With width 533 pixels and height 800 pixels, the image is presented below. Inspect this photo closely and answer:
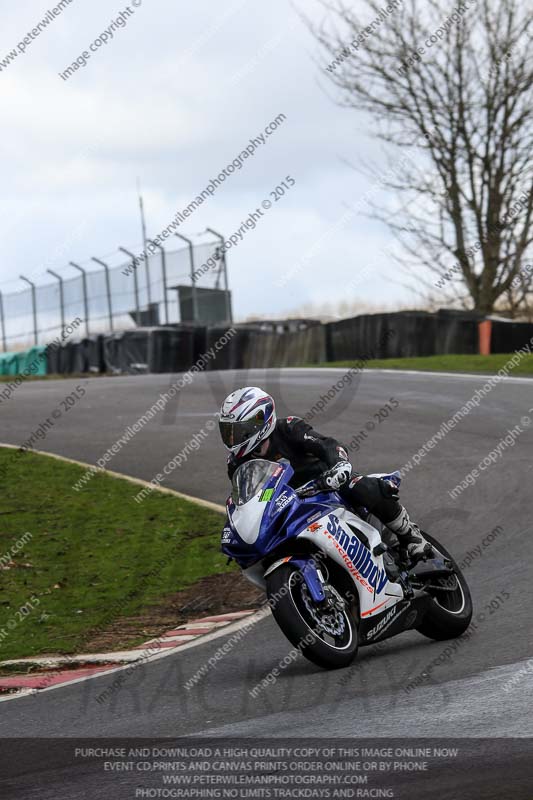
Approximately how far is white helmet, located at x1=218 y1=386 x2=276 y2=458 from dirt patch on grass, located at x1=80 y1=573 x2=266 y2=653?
7.21ft

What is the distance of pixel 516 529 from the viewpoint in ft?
34.4

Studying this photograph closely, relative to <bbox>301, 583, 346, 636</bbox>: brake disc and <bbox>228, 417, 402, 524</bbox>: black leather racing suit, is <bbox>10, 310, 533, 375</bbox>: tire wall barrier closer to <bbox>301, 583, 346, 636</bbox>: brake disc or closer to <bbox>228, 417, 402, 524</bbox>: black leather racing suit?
<bbox>228, 417, 402, 524</bbox>: black leather racing suit

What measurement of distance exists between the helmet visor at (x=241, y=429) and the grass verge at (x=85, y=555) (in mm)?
2322

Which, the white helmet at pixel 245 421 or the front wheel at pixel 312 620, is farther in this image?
the white helmet at pixel 245 421

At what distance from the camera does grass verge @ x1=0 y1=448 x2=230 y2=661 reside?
9250 millimetres

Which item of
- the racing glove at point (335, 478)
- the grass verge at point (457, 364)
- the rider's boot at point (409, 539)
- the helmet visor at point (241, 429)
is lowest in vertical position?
the grass verge at point (457, 364)

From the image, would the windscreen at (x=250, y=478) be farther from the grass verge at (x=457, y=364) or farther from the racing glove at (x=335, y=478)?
the grass verge at (x=457, y=364)

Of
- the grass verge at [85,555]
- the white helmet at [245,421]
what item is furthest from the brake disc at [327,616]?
the grass verge at [85,555]

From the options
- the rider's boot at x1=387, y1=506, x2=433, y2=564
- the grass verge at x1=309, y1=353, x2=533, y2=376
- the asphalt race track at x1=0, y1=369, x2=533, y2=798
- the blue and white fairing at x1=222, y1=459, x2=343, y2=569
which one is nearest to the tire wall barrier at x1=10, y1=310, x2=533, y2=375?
the grass verge at x1=309, y1=353, x2=533, y2=376

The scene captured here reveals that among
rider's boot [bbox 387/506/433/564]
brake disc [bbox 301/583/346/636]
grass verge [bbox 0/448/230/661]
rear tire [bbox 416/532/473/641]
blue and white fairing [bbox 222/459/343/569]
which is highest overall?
blue and white fairing [bbox 222/459/343/569]

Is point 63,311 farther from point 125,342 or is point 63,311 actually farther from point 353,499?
point 353,499

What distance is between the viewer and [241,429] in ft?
23.0

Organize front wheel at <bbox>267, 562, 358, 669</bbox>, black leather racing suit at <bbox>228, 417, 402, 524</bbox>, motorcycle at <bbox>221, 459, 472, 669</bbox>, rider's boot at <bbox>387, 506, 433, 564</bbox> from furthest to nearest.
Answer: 1. rider's boot at <bbox>387, 506, 433, 564</bbox>
2. black leather racing suit at <bbox>228, 417, 402, 524</bbox>
3. motorcycle at <bbox>221, 459, 472, 669</bbox>
4. front wheel at <bbox>267, 562, 358, 669</bbox>

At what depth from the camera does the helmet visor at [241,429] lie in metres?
7.00
